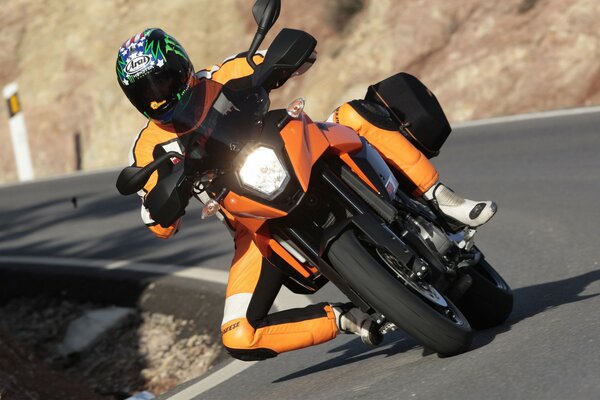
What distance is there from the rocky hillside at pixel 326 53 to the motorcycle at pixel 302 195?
8921mm

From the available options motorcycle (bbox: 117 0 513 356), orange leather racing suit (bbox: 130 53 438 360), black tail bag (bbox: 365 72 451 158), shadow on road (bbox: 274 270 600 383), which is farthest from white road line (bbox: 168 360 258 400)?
black tail bag (bbox: 365 72 451 158)

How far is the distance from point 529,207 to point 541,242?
1.28 m

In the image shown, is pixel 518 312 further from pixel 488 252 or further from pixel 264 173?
pixel 488 252

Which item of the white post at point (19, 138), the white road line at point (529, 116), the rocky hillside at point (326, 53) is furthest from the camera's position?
the white post at point (19, 138)

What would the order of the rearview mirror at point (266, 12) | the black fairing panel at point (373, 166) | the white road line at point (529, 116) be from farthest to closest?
the white road line at point (529, 116)
the black fairing panel at point (373, 166)
the rearview mirror at point (266, 12)

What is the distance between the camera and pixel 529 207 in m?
9.31

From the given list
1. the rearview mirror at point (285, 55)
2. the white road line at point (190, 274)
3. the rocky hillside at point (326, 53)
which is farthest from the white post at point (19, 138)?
the rearview mirror at point (285, 55)

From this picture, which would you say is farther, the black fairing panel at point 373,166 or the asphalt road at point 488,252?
the black fairing panel at point 373,166

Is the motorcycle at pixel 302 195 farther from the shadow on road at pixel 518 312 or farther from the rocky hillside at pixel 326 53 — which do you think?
the rocky hillside at pixel 326 53

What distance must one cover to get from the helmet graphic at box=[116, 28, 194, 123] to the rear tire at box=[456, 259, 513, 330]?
1653 mm

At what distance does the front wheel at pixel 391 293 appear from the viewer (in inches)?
183

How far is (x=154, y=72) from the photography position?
4.94m

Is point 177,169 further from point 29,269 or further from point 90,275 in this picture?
point 29,269

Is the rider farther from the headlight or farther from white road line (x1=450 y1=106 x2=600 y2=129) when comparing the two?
white road line (x1=450 y1=106 x2=600 y2=129)
